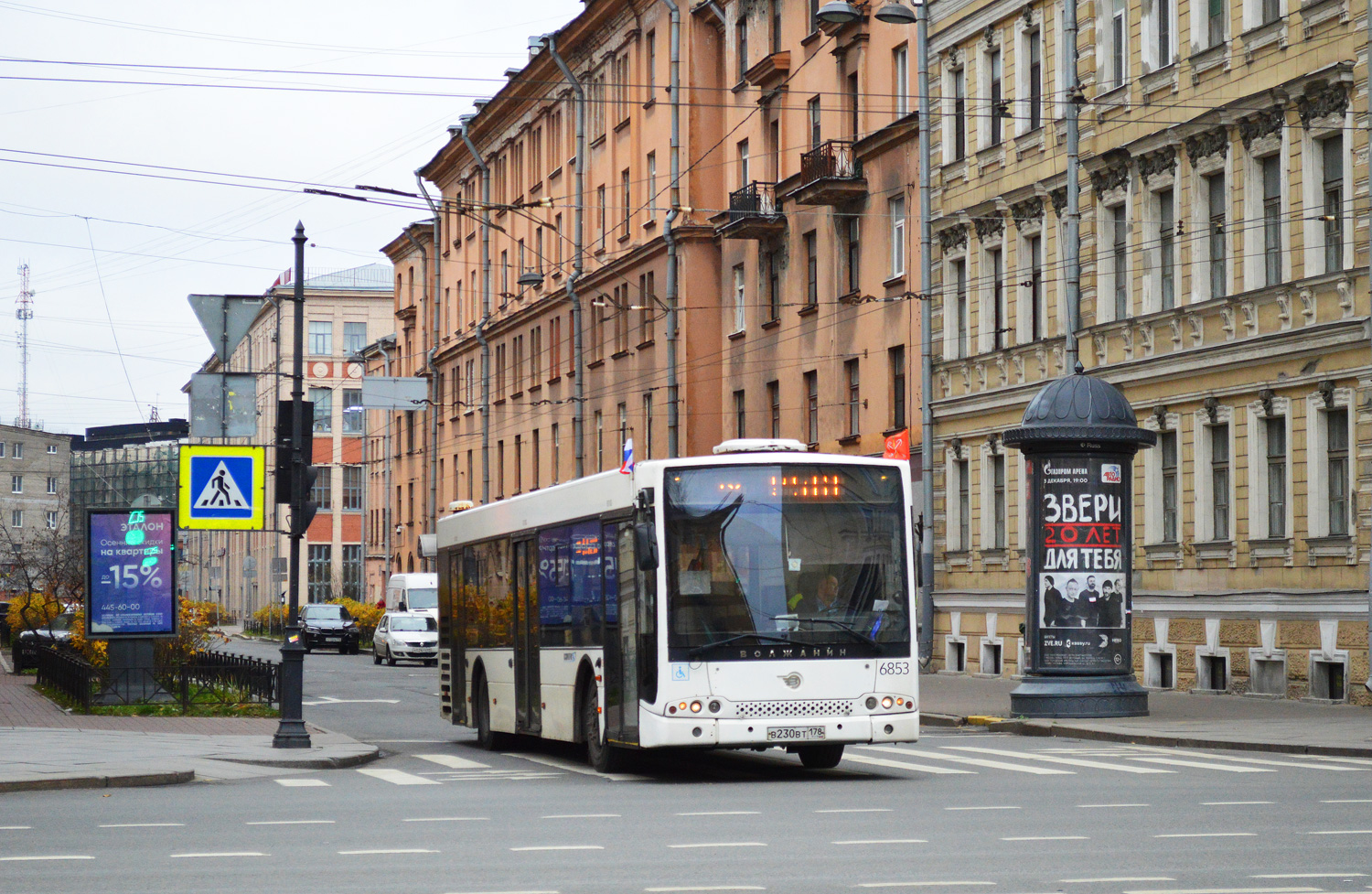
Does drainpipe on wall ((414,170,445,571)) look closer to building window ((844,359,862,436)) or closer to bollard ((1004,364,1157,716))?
building window ((844,359,862,436))

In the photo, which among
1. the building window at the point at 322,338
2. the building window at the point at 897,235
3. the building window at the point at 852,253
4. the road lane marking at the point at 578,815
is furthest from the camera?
the building window at the point at 322,338

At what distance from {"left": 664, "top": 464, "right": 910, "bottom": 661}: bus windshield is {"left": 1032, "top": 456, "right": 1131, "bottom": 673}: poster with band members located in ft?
26.4

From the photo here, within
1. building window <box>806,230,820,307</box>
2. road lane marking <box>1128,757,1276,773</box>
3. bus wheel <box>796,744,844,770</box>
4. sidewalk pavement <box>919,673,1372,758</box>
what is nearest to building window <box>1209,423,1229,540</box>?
sidewalk pavement <box>919,673,1372,758</box>

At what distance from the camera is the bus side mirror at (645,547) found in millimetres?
17266

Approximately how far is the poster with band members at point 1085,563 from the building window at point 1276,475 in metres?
5.67

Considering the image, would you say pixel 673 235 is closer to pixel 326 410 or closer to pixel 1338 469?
pixel 1338 469

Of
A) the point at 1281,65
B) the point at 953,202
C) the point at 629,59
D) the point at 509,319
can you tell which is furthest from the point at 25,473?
the point at 1281,65

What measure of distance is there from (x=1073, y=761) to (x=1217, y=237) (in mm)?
14651

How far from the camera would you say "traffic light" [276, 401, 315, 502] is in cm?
2178

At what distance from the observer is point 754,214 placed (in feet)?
160

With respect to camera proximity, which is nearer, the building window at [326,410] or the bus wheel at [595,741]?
the bus wheel at [595,741]

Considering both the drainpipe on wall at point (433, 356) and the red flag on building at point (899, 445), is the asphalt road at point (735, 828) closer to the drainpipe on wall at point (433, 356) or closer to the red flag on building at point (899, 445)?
the red flag on building at point (899, 445)

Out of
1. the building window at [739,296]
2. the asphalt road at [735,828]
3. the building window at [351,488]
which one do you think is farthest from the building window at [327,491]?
the asphalt road at [735,828]

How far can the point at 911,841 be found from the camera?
12.4 meters
